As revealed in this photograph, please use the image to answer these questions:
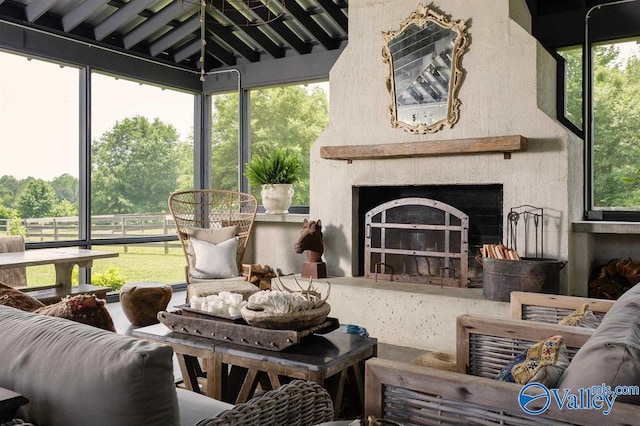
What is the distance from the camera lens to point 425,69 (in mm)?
4355

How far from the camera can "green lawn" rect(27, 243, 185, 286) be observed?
20.4 feet

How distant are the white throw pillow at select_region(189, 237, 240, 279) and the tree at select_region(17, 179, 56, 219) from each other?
1.60m

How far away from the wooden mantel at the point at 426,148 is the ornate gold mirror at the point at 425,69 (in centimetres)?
24

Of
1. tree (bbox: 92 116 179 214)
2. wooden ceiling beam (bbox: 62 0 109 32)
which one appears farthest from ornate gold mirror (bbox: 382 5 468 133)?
tree (bbox: 92 116 179 214)

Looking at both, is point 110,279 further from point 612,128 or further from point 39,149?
point 612,128

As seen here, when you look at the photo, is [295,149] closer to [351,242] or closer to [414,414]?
[351,242]

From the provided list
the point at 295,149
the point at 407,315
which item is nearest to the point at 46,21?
the point at 295,149

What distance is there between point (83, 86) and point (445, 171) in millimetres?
3673

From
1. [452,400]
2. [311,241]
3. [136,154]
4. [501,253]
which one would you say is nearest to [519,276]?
[501,253]

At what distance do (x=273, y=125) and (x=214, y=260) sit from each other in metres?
2.04

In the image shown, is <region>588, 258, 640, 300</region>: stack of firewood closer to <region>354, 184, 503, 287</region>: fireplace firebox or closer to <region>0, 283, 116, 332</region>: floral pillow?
<region>354, 184, 503, 287</region>: fireplace firebox

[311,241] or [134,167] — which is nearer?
[311,241]

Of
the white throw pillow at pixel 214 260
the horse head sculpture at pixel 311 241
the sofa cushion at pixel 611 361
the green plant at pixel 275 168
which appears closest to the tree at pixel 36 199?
the white throw pillow at pixel 214 260

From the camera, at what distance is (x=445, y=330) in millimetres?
3873
